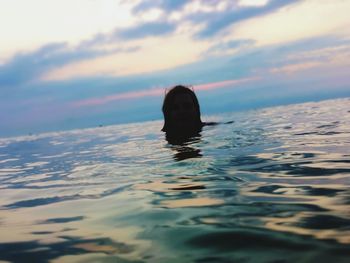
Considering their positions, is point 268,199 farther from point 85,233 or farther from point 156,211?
point 85,233

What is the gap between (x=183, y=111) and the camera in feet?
42.7

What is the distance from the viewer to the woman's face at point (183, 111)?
12.9 metres

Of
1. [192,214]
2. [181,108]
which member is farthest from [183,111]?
[192,214]

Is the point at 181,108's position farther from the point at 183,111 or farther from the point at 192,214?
the point at 192,214

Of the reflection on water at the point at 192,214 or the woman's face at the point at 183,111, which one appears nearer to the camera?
the reflection on water at the point at 192,214

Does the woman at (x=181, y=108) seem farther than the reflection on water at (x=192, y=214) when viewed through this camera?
Yes

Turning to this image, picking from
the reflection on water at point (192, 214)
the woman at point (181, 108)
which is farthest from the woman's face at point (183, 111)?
the reflection on water at point (192, 214)

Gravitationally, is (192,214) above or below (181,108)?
below

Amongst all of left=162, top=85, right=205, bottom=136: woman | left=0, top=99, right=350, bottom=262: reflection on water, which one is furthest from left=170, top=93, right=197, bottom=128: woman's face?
left=0, top=99, right=350, bottom=262: reflection on water

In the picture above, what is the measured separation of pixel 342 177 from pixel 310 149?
2474 mm

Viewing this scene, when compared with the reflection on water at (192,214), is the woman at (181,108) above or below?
above

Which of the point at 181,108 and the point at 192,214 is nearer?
the point at 192,214

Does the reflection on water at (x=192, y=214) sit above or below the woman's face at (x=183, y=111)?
below

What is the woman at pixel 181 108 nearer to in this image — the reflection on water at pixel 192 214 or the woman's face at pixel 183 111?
the woman's face at pixel 183 111
